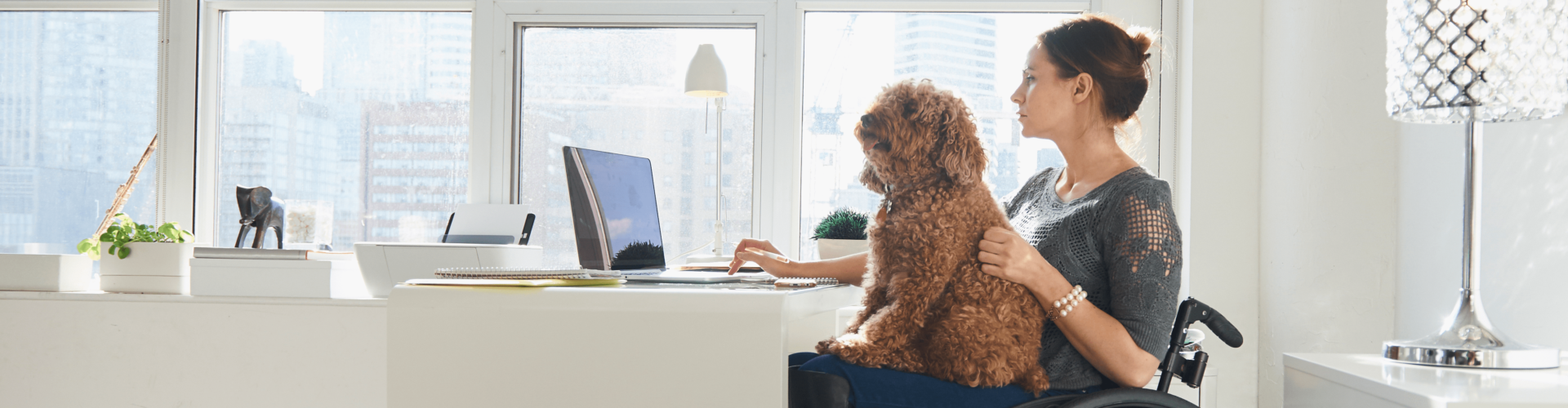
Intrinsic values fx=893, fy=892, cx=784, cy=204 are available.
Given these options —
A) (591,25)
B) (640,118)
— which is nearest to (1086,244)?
(640,118)

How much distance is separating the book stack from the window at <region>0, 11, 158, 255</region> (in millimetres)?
651

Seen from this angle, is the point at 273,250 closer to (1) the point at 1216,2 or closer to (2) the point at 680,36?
(2) the point at 680,36

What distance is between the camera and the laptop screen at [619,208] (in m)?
1.41

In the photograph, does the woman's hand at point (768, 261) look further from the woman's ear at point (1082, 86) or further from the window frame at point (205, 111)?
the window frame at point (205, 111)

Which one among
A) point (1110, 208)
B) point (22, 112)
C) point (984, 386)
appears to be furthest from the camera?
point (22, 112)

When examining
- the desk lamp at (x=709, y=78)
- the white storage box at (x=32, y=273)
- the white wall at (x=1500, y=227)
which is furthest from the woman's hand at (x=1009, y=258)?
the white storage box at (x=32, y=273)

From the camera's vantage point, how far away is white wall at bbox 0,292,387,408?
8.26 ft

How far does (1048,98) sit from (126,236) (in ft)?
9.08

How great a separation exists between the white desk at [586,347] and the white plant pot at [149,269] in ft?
6.93

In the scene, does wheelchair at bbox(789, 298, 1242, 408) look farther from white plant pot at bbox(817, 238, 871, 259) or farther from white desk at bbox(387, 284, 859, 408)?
white plant pot at bbox(817, 238, 871, 259)

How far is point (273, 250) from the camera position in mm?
2582

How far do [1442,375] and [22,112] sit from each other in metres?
3.87

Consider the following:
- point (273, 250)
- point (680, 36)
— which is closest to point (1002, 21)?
point (680, 36)

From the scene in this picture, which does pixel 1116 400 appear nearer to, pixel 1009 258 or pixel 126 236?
pixel 1009 258
